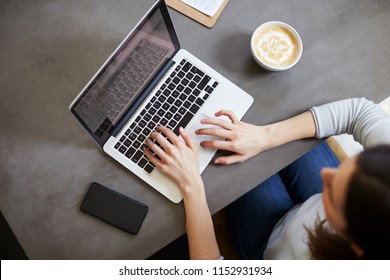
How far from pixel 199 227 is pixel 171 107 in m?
0.29

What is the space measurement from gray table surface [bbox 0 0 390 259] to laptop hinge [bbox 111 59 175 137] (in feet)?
0.22

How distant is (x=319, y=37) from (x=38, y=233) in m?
0.84

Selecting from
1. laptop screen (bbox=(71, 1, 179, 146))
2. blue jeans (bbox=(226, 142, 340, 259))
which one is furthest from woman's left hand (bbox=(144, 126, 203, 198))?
blue jeans (bbox=(226, 142, 340, 259))

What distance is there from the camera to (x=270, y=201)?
974 millimetres

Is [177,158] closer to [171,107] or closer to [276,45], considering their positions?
[171,107]

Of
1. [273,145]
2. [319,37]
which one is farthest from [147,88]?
[319,37]

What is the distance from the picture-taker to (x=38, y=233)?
0.78 metres

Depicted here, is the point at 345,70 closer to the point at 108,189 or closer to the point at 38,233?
the point at 108,189

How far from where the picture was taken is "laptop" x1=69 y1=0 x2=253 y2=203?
29.3 inches

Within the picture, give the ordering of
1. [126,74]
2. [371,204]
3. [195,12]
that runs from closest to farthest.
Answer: [371,204], [126,74], [195,12]

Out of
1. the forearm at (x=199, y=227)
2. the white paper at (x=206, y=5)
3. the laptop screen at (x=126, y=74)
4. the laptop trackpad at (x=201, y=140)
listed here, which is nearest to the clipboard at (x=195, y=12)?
the white paper at (x=206, y=5)

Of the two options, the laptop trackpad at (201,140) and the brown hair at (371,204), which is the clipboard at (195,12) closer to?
the laptop trackpad at (201,140)

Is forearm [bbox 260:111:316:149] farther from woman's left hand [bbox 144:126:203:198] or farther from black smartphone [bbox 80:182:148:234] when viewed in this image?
black smartphone [bbox 80:182:148:234]

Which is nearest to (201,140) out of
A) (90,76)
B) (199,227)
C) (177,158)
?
(177,158)
